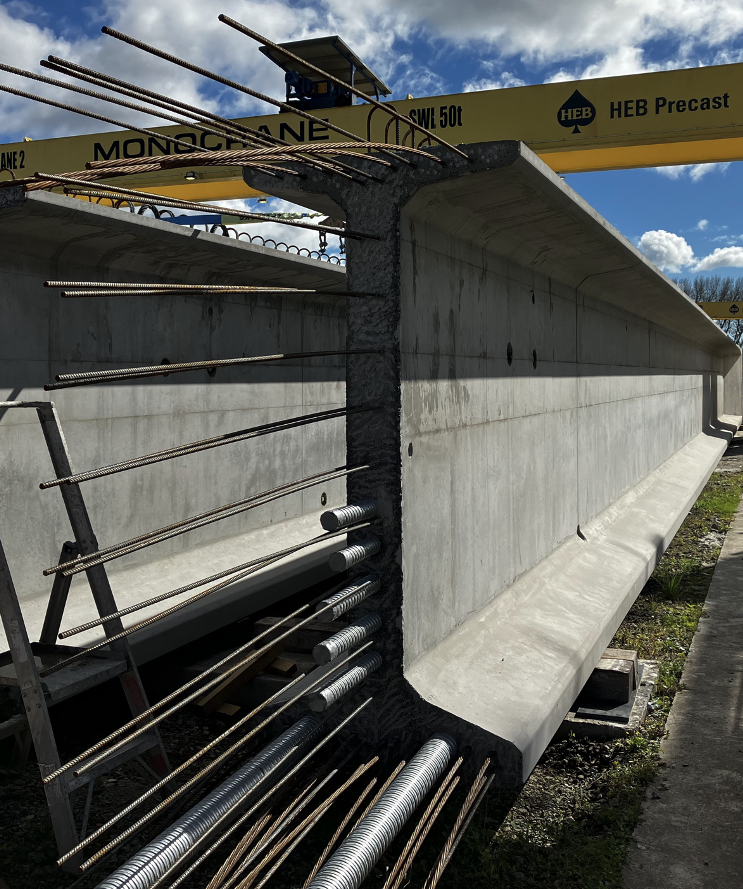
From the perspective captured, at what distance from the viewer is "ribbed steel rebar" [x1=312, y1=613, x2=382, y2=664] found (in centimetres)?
337

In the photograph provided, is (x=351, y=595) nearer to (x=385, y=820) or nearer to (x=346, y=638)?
(x=346, y=638)

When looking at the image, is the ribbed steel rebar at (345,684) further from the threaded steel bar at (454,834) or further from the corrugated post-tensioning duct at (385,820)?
the threaded steel bar at (454,834)

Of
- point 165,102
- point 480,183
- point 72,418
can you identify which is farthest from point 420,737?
point 72,418

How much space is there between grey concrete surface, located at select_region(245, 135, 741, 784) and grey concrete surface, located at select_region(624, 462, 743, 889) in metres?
0.69

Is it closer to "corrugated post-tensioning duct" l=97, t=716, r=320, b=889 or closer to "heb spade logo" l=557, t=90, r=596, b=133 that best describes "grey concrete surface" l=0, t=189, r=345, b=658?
"corrugated post-tensioning duct" l=97, t=716, r=320, b=889

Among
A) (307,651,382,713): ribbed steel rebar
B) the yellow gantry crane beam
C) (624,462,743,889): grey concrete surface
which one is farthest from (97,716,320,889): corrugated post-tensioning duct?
the yellow gantry crane beam

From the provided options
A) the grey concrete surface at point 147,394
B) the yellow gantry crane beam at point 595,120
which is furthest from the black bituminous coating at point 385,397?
the yellow gantry crane beam at point 595,120

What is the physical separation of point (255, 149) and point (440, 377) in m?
1.51

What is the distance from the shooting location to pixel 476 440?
495 centimetres

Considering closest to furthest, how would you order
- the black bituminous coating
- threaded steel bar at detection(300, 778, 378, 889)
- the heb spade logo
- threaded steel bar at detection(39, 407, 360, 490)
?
threaded steel bar at detection(39, 407, 360, 490), threaded steel bar at detection(300, 778, 378, 889), the black bituminous coating, the heb spade logo

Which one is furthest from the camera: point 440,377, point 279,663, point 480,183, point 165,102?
point 279,663

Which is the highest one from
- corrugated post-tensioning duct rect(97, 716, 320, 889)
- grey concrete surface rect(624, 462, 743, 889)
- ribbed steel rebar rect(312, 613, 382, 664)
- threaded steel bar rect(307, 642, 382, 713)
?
ribbed steel rebar rect(312, 613, 382, 664)

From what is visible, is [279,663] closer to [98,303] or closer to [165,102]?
[98,303]

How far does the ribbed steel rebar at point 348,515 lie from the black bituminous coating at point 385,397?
0.19 feet
